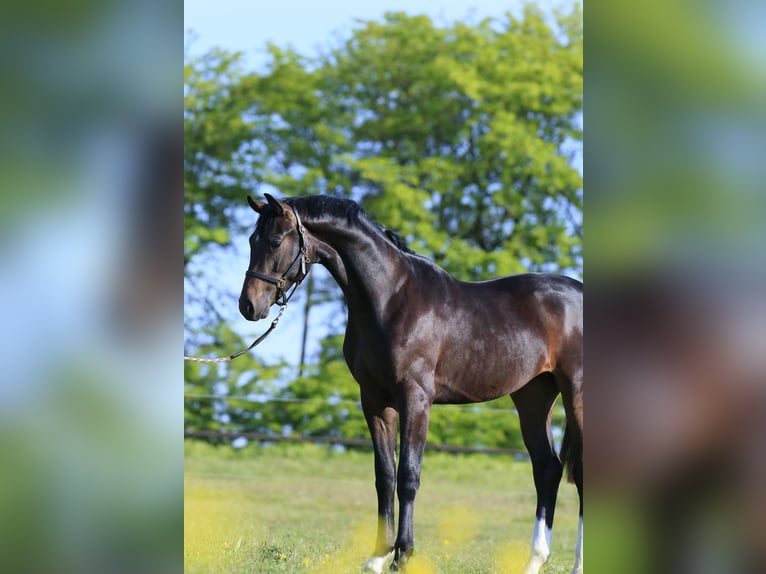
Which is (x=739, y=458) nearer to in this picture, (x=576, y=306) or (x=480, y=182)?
(x=576, y=306)

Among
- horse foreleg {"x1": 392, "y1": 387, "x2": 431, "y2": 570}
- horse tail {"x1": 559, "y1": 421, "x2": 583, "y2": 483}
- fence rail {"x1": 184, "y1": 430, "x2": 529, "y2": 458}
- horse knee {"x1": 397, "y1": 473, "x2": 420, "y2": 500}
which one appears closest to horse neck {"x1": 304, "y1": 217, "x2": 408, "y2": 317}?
horse foreleg {"x1": 392, "y1": 387, "x2": 431, "y2": 570}

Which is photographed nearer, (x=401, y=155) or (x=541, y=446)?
(x=541, y=446)

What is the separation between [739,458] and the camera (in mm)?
1132

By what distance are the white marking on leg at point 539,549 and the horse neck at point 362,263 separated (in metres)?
1.39

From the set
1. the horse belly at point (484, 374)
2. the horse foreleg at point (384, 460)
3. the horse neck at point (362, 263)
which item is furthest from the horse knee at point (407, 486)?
the horse neck at point (362, 263)

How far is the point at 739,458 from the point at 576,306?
3780 mm

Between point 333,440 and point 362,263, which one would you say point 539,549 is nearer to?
point 362,263

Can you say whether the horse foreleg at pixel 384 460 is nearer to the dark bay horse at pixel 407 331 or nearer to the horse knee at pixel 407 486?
the dark bay horse at pixel 407 331

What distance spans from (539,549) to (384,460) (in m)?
0.93

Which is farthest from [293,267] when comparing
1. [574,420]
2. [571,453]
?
[571,453]

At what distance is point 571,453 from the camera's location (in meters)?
5.02

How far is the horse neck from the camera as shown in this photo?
4.21 metres

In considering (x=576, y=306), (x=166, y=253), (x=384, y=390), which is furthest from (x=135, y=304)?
(x=576, y=306)

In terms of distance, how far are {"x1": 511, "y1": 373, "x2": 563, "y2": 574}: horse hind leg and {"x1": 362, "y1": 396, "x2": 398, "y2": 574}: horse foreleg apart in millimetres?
794
